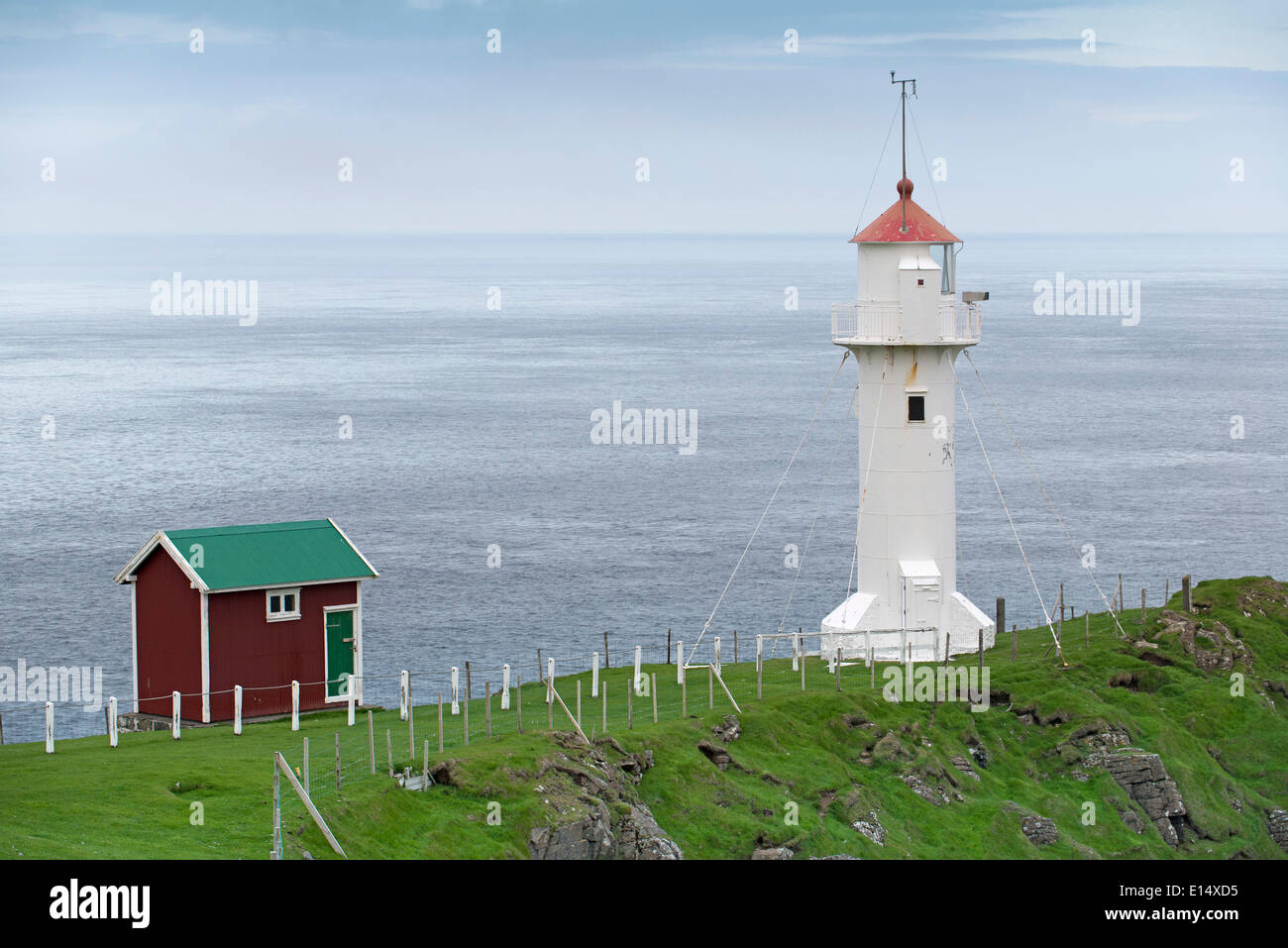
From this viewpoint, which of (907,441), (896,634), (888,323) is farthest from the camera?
(907,441)

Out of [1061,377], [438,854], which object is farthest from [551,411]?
[438,854]

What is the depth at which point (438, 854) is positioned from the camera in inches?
1092

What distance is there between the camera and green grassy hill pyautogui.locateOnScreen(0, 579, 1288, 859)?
94.3 ft

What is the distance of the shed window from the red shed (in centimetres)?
2

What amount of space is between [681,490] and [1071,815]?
6608 centimetres

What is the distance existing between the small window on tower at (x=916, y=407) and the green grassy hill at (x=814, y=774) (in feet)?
20.4

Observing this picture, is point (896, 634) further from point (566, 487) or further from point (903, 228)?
point (566, 487)

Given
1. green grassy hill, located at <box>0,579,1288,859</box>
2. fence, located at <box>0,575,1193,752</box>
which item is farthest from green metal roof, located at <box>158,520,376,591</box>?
green grassy hill, located at <box>0,579,1288,859</box>

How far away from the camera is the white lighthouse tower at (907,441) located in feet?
148

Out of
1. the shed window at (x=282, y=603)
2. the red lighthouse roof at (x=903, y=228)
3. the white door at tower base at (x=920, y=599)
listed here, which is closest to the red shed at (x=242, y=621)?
the shed window at (x=282, y=603)

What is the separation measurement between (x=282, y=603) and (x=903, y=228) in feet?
59.0

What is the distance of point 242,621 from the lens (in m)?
39.6

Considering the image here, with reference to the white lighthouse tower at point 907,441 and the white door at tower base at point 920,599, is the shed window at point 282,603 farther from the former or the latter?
the white door at tower base at point 920,599

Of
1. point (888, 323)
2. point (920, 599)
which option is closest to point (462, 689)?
point (920, 599)
